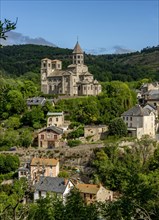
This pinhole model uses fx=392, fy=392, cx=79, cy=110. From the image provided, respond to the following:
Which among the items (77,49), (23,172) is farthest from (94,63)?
(23,172)

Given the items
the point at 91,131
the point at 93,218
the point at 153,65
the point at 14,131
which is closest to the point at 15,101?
the point at 14,131

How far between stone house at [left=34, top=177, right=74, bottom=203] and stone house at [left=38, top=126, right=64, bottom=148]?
7865mm

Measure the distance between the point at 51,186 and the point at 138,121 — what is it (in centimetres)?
1580

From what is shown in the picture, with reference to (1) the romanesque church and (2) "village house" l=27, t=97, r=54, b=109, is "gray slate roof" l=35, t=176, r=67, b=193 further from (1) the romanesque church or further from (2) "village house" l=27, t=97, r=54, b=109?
(1) the romanesque church

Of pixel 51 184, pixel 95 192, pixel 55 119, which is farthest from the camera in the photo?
pixel 55 119

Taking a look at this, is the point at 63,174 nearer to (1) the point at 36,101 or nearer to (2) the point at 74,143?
(2) the point at 74,143

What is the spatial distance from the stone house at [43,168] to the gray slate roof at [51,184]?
84.2 inches

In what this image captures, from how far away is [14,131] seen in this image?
172ft

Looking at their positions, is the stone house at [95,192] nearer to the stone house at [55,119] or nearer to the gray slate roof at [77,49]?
the stone house at [55,119]

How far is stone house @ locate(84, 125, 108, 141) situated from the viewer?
1985 inches

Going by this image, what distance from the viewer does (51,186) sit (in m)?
41.8

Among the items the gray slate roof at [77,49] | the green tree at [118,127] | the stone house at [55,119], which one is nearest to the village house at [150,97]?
the gray slate roof at [77,49]

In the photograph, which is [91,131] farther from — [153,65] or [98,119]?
[153,65]

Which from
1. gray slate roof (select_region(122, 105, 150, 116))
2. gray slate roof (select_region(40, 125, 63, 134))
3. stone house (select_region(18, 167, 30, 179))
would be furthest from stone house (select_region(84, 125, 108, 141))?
stone house (select_region(18, 167, 30, 179))
